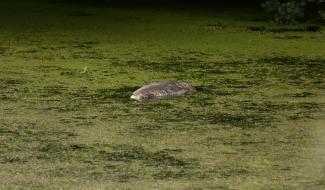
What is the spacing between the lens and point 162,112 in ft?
8.28

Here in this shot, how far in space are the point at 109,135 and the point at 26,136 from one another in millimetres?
220

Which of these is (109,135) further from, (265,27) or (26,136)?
(265,27)

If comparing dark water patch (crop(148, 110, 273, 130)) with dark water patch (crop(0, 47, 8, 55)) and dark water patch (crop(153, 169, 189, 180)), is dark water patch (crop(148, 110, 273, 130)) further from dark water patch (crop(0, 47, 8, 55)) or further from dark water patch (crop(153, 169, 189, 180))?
dark water patch (crop(0, 47, 8, 55))

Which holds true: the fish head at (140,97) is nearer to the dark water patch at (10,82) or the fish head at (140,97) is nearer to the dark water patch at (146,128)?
the dark water patch at (146,128)

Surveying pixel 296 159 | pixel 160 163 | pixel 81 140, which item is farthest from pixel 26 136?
pixel 296 159

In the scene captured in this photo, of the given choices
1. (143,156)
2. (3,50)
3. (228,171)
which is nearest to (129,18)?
(3,50)

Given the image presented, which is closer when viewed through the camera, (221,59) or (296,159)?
(296,159)

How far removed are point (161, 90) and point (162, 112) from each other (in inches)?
10.4

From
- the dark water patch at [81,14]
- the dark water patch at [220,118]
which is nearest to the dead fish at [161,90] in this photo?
the dark water patch at [220,118]

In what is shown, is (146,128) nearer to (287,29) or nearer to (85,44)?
(85,44)

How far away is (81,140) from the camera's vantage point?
2148mm

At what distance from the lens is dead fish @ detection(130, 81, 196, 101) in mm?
2730

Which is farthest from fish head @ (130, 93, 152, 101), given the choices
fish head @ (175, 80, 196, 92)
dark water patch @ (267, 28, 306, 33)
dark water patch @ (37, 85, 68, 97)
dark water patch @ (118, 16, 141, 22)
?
dark water patch @ (118, 16, 141, 22)

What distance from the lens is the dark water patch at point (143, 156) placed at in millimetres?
1927
